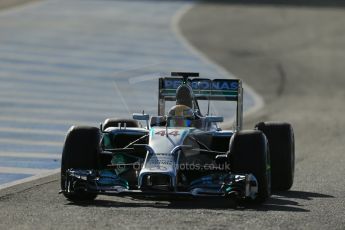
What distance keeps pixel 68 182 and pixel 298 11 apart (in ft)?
103

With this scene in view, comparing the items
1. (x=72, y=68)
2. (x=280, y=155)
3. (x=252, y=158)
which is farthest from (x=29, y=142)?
(x=72, y=68)

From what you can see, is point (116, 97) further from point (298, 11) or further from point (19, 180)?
point (298, 11)

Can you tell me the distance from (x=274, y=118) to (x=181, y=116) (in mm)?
9883

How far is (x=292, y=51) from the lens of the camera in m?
33.7

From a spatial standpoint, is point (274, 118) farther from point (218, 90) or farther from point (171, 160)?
point (171, 160)

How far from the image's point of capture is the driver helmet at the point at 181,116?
13.3m

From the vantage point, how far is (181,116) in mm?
13336

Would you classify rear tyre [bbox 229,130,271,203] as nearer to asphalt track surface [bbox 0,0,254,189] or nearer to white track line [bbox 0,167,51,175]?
asphalt track surface [bbox 0,0,254,189]

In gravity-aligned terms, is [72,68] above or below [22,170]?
above

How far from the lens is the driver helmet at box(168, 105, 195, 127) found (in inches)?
523

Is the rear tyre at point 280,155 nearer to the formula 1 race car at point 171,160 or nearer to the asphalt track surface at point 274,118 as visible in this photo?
the asphalt track surface at point 274,118

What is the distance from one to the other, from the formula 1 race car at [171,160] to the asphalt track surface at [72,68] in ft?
3.45

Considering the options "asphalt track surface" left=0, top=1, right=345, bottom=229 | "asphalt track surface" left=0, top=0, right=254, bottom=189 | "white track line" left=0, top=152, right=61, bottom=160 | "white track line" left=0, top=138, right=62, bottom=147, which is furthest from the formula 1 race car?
"white track line" left=0, top=138, right=62, bottom=147

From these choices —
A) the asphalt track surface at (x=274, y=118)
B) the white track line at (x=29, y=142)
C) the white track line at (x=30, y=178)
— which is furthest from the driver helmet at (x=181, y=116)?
the white track line at (x=29, y=142)
